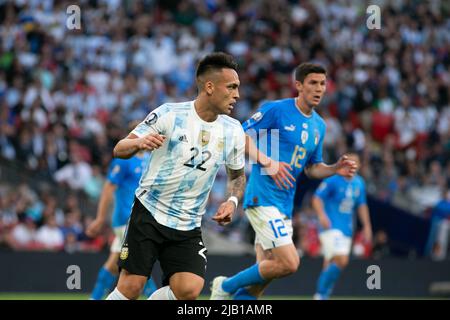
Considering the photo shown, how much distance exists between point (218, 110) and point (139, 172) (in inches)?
166

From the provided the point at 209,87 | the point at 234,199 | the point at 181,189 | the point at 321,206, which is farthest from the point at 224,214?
the point at 321,206

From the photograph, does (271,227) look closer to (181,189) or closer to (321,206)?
(181,189)

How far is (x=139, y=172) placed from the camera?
11.6 metres

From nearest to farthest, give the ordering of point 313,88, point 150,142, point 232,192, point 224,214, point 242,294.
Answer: point 150,142 → point 224,214 → point 232,192 → point 242,294 → point 313,88

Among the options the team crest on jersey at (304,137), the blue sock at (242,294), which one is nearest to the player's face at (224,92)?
the team crest on jersey at (304,137)

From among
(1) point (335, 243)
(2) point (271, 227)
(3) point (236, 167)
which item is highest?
(3) point (236, 167)

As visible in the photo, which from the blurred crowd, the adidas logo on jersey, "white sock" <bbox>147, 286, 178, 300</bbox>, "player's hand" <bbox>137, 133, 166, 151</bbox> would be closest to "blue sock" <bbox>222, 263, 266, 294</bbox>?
"white sock" <bbox>147, 286, 178, 300</bbox>

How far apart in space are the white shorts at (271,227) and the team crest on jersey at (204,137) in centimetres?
206

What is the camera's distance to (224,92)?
7.54 m

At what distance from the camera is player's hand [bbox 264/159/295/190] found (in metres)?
9.07

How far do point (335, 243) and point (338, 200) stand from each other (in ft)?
2.35

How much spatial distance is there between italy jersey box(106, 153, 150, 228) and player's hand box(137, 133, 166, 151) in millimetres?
4723

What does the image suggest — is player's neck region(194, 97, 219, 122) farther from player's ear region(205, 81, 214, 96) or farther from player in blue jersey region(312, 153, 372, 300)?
player in blue jersey region(312, 153, 372, 300)

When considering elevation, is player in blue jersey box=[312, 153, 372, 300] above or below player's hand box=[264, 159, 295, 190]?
below
